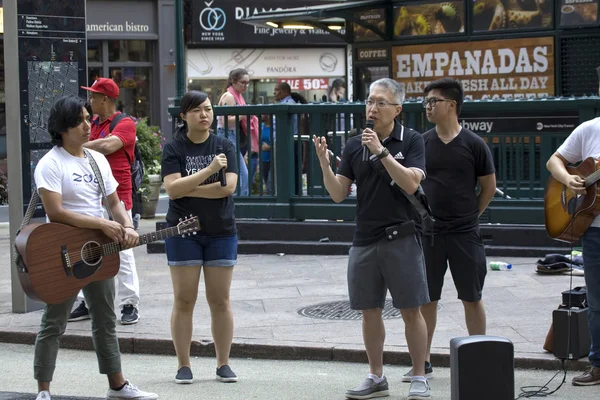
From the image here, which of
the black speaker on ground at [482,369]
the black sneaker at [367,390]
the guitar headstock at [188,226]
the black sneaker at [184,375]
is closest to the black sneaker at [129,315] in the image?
the black sneaker at [184,375]

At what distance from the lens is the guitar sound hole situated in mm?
6316

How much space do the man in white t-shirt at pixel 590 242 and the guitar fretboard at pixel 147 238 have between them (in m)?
2.38

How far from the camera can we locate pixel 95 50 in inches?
976

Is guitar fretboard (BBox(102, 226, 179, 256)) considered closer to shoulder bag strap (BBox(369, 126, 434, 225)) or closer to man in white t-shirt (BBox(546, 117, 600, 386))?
shoulder bag strap (BBox(369, 126, 434, 225))

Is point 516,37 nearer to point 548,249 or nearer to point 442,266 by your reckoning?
point 548,249

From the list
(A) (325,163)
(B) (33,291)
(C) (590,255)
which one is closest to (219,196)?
(A) (325,163)

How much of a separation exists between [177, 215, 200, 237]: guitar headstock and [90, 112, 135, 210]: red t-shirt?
1.91 m

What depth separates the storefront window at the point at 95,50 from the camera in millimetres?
24766

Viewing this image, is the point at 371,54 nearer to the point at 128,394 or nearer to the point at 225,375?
the point at 225,375

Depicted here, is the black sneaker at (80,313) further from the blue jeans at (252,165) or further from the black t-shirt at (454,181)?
the blue jeans at (252,165)

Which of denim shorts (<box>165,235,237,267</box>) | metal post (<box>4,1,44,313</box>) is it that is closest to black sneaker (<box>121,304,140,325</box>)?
metal post (<box>4,1,44,313</box>)

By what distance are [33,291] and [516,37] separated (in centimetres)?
950

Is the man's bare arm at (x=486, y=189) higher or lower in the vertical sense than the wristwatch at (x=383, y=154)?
lower

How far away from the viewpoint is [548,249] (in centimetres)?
1131
